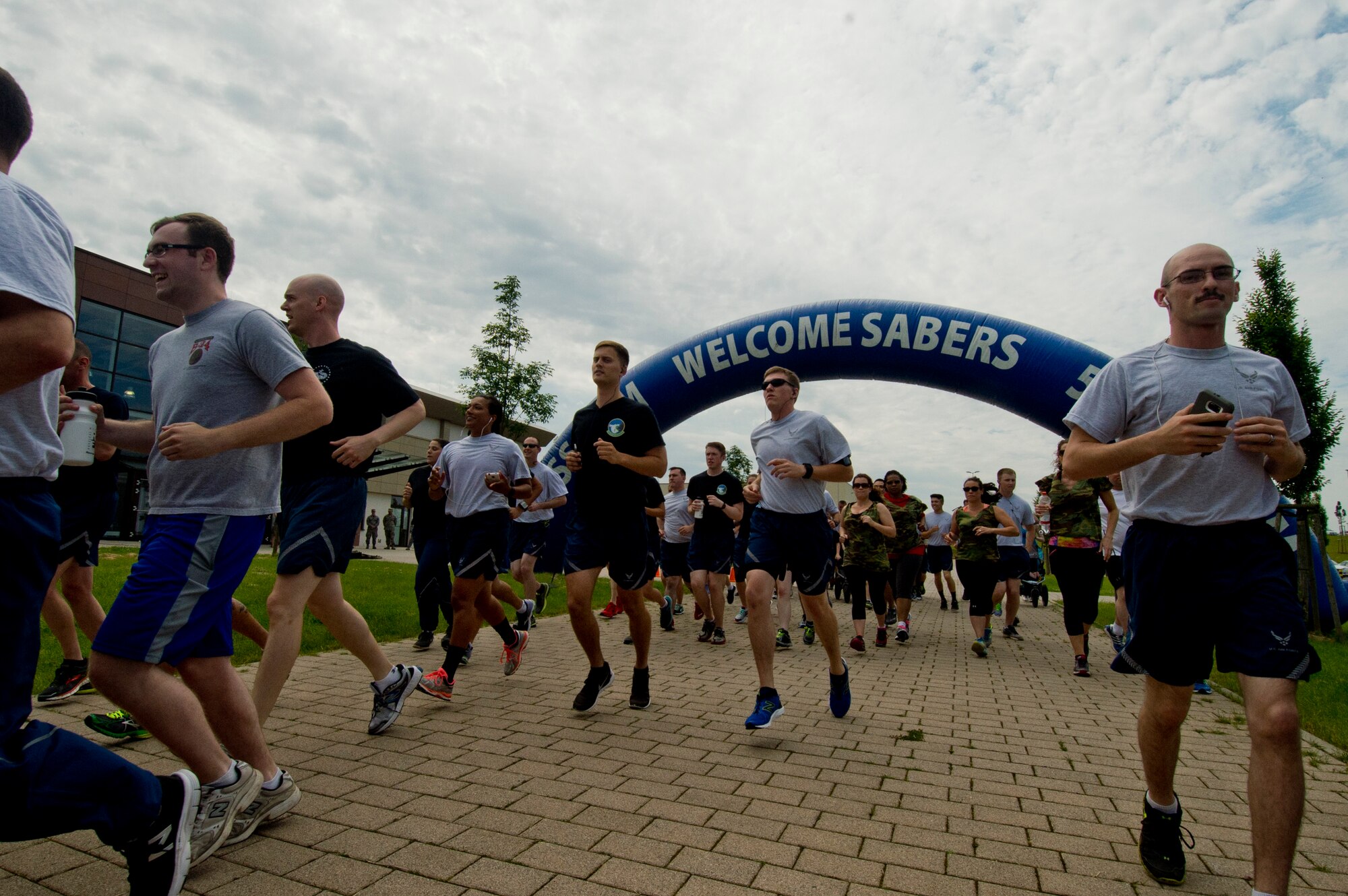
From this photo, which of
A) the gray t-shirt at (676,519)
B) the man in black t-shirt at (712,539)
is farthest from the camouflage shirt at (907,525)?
the gray t-shirt at (676,519)

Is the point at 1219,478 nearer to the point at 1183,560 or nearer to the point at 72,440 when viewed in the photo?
the point at 1183,560

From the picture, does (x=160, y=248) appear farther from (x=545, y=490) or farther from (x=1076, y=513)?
(x=1076, y=513)

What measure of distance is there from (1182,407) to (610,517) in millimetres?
2897

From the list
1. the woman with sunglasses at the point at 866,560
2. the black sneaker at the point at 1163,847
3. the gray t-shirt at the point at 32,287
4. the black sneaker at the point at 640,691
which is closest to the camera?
the gray t-shirt at the point at 32,287

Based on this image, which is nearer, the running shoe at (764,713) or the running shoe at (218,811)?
the running shoe at (218,811)

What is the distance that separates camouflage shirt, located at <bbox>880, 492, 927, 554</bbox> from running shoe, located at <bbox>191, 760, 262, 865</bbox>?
7561mm

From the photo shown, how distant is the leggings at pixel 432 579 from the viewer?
6172mm

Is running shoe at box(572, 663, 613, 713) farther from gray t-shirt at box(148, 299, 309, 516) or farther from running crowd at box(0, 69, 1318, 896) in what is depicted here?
gray t-shirt at box(148, 299, 309, 516)

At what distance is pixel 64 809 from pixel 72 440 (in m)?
0.91

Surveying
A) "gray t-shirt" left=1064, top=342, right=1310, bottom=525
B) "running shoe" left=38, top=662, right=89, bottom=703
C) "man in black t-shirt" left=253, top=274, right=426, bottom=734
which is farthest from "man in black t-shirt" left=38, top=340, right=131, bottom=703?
"gray t-shirt" left=1064, top=342, right=1310, bottom=525

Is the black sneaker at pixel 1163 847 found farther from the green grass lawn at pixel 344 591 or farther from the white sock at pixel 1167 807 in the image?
the green grass lawn at pixel 344 591

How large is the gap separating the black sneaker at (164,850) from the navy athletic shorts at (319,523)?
4.79 feet

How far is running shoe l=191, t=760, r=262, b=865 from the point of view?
87.2 inches

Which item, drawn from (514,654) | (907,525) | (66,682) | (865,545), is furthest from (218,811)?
(907,525)
